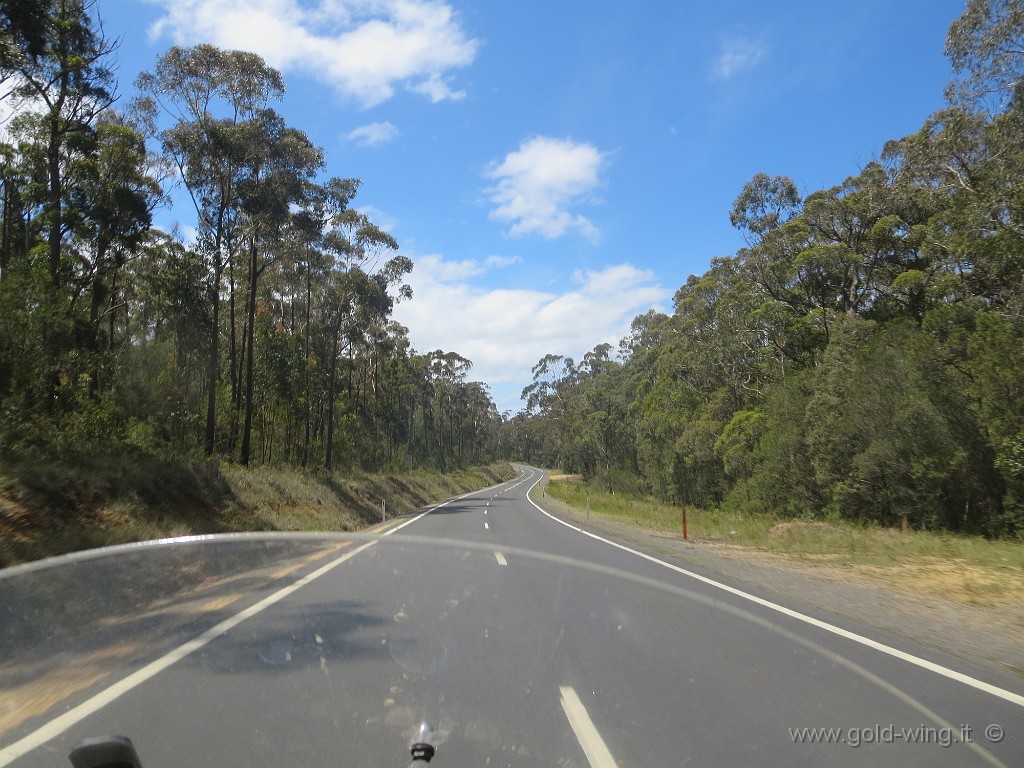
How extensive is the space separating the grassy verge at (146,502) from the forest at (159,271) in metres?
1.28

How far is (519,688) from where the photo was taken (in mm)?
5289

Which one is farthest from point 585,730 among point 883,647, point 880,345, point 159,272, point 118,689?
point 159,272

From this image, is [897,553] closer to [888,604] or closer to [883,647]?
[888,604]

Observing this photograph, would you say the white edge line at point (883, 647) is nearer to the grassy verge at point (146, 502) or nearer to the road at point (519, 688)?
the road at point (519, 688)

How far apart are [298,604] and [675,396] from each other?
4225cm

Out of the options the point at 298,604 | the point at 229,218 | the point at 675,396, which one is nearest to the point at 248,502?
the point at 229,218

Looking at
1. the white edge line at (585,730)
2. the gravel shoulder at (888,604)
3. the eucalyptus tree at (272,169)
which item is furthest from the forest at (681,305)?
the white edge line at (585,730)

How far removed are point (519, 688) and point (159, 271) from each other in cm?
3181

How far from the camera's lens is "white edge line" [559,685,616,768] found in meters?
4.03

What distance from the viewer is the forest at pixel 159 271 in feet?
58.5

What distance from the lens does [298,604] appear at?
303 inches

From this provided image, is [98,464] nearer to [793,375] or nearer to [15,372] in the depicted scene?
[15,372]

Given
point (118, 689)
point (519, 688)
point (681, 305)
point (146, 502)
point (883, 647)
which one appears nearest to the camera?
point (118, 689)

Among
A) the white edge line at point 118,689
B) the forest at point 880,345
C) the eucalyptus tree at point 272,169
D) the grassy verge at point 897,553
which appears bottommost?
the grassy verge at point 897,553
